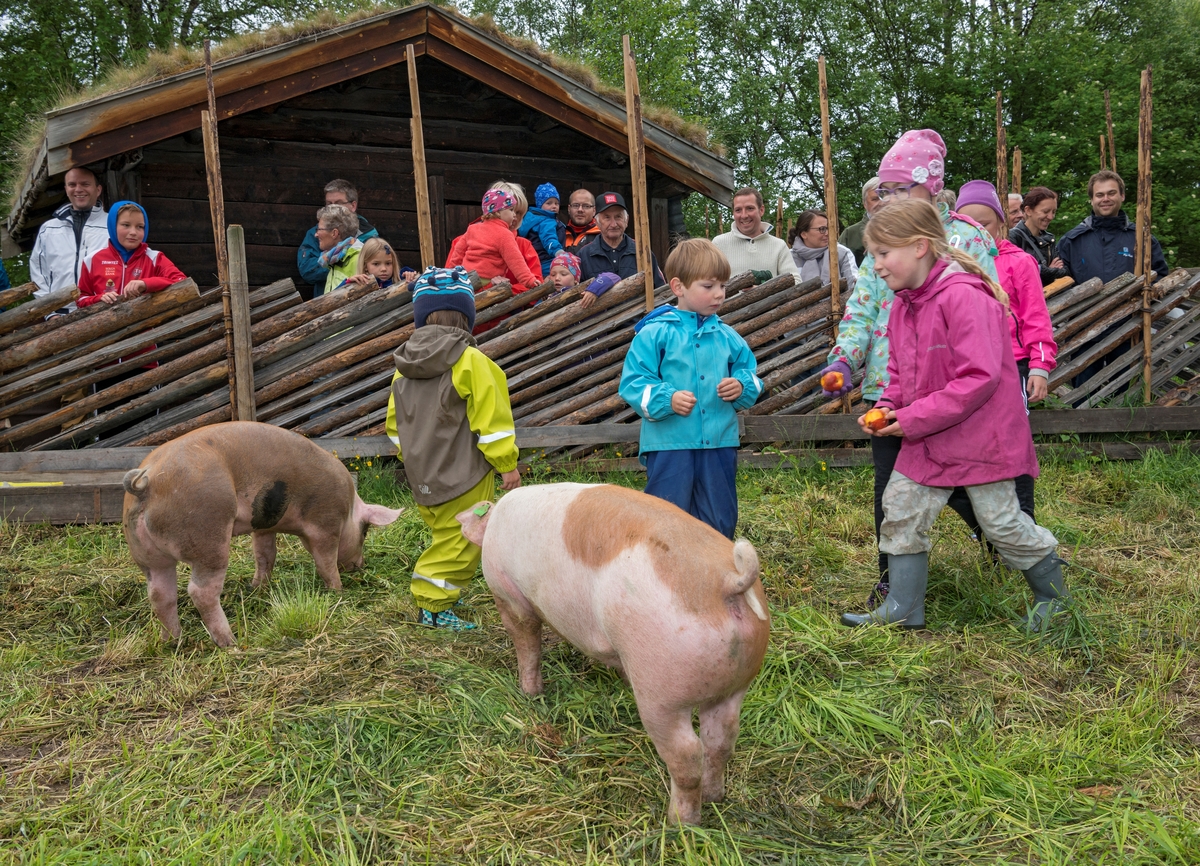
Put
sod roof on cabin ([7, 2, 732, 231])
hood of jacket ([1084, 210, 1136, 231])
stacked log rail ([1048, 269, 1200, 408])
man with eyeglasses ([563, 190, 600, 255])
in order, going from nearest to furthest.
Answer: stacked log rail ([1048, 269, 1200, 408]) → sod roof on cabin ([7, 2, 732, 231]) → hood of jacket ([1084, 210, 1136, 231]) → man with eyeglasses ([563, 190, 600, 255])

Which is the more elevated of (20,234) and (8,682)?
(20,234)

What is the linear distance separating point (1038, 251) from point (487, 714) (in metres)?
6.83

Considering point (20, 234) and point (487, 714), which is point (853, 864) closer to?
point (487, 714)

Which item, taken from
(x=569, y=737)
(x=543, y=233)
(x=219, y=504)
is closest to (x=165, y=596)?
(x=219, y=504)

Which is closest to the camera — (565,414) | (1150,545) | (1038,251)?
(1150,545)

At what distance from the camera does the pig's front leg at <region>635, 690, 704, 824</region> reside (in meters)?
2.25

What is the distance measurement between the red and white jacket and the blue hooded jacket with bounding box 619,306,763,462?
3789mm

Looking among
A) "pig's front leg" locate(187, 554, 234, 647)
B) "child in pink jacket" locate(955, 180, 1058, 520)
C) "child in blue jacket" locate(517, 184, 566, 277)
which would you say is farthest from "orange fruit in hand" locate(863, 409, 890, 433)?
"child in blue jacket" locate(517, 184, 566, 277)

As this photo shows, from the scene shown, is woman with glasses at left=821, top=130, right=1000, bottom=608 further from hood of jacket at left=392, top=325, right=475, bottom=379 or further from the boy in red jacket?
the boy in red jacket

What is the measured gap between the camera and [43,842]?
2.32 metres

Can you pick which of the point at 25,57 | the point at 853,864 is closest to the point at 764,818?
the point at 853,864

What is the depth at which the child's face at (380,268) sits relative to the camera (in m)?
6.65

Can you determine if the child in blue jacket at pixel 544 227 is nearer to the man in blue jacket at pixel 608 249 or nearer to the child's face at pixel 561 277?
the man in blue jacket at pixel 608 249

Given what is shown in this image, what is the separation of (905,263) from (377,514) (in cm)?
257
